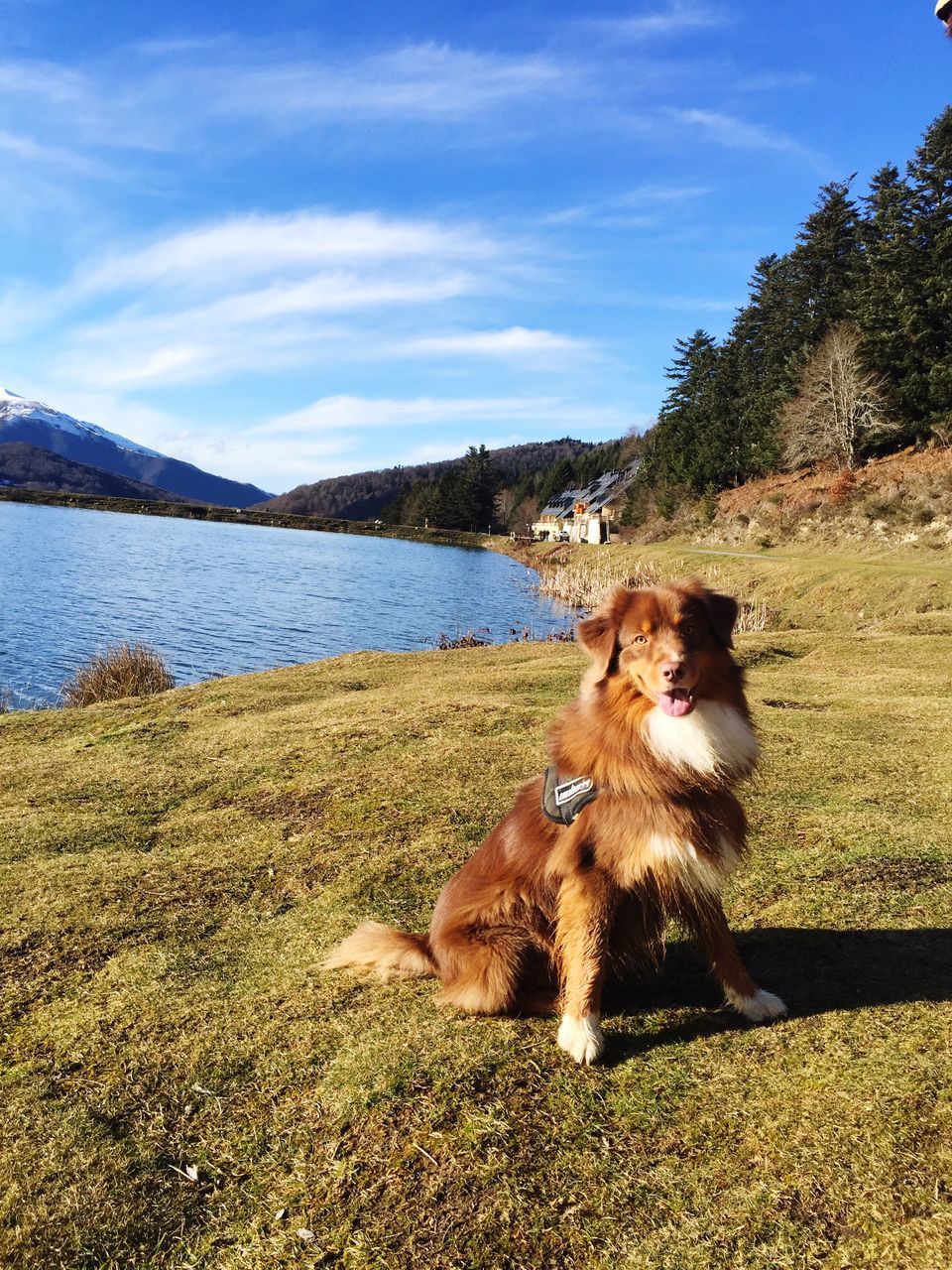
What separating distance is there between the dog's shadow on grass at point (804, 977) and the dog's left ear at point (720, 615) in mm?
1636

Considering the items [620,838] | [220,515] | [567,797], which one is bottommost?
[620,838]

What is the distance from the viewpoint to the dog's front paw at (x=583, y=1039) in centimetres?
307

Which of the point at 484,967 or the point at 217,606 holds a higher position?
the point at 484,967

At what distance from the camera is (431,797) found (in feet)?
21.2

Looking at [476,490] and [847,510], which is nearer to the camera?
[847,510]

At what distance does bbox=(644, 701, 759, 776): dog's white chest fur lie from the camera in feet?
10.3

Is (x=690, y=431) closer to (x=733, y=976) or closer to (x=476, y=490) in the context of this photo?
(x=476, y=490)

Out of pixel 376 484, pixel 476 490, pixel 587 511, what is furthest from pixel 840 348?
pixel 376 484

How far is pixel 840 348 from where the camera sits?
40.6 m

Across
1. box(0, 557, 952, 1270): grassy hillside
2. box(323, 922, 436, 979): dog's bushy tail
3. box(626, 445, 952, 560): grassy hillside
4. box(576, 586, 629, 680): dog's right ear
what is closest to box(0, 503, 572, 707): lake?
box(0, 557, 952, 1270): grassy hillside

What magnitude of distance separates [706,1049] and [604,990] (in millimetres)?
568

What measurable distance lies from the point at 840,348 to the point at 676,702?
44567 mm

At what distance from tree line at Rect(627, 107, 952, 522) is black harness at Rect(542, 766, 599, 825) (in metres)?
41.1

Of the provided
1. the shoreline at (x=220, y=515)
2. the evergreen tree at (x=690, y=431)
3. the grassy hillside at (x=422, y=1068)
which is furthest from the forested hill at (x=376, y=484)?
the grassy hillside at (x=422, y=1068)
